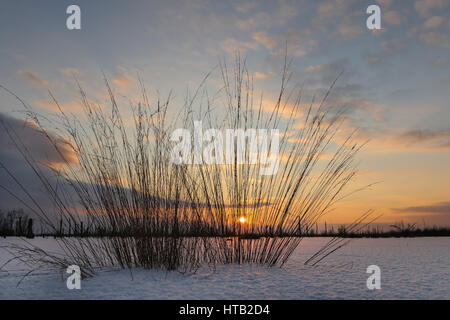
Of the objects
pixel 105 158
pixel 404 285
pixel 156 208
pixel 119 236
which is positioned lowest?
pixel 404 285

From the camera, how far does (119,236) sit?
2250mm

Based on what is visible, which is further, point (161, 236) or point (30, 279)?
point (161, 236)

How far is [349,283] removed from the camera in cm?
197

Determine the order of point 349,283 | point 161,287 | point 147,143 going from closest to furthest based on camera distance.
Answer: point 161,287 < point 349,283 < point 147,143

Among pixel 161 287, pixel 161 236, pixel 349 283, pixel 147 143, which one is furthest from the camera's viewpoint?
pixel 147 143
